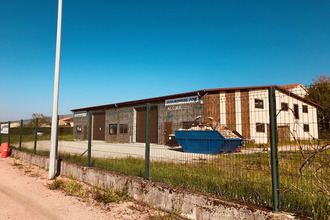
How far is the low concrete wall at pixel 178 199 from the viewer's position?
3.48 metres

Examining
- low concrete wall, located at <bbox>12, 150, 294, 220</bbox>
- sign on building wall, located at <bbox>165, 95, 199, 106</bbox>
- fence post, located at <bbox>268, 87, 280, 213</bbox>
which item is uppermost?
sign on building wall, located at <bbox>165, 95, 199, 106</bbox>

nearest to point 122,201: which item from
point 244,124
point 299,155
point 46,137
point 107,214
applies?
point 107,214

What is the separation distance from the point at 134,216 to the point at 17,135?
472 inches

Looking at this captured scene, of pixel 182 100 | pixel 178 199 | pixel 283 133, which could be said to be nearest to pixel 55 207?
pixel 178 199

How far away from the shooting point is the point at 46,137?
437 inches

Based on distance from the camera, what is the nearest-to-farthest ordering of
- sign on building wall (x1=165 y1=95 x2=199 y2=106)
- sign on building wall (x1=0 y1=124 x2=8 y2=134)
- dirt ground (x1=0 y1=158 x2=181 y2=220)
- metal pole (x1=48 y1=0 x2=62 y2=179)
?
1. dirt ground (x1=0 y1=158 x2=181 y2=220)
2. metal pole (x1=48 y1=0 x2=62 y2=179)
3. sign on building wall (x1=0 y1=124 x2=8 y2=134)
4. sign on building wall (x1=165 y1=95 x2=199 y2=106)

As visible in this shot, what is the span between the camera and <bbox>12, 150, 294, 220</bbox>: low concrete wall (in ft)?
11.4

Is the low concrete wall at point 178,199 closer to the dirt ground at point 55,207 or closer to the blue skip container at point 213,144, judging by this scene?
the dirt ground at point 55,207

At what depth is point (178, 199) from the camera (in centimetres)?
441

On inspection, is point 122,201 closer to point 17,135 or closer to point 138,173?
point 138,173

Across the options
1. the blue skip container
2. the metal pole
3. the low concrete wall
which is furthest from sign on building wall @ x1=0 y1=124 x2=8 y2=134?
the blue skip container

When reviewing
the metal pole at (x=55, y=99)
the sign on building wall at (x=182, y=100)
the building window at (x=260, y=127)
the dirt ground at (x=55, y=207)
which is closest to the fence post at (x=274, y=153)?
the building window at (x=260, y=127)

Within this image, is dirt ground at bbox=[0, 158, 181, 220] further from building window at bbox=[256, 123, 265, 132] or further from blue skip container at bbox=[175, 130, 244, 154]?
building window at bbox=[256, 123, 265, 132]

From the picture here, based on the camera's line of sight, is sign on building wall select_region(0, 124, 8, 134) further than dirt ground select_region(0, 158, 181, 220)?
Yes
